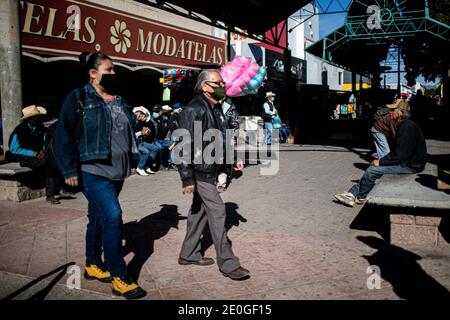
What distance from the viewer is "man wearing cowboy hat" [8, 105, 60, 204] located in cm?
721

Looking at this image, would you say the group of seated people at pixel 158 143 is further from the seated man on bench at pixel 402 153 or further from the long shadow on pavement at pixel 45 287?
the long shadow on pavement at pixel 45 287

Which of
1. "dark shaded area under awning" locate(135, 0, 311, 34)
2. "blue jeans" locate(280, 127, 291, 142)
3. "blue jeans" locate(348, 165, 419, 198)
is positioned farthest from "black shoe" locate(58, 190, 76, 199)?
"blue jeans" locate(280, 127, 291, 142)

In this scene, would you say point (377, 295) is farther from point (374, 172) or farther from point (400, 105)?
point (400, 105)

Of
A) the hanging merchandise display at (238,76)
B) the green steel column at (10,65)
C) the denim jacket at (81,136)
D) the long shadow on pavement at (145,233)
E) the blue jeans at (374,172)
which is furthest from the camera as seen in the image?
the hanging merchandise display at (238,76)

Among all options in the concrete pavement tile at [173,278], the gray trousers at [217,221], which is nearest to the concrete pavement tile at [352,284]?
the gray trousers at [217,221]

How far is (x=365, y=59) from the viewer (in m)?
30.9

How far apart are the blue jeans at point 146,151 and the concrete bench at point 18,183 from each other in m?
2.91

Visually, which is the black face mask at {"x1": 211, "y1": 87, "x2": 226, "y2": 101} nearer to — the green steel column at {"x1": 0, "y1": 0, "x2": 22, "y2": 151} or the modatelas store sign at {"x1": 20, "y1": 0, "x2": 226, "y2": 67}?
the green steel column at {"x1": 0, "y1": 0, "x2": 22, "y2": 151}

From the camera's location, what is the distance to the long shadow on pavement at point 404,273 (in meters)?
3.65

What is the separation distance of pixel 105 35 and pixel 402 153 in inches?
340

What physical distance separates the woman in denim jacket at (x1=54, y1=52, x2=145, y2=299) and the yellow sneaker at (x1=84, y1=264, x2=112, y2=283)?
0.33m
